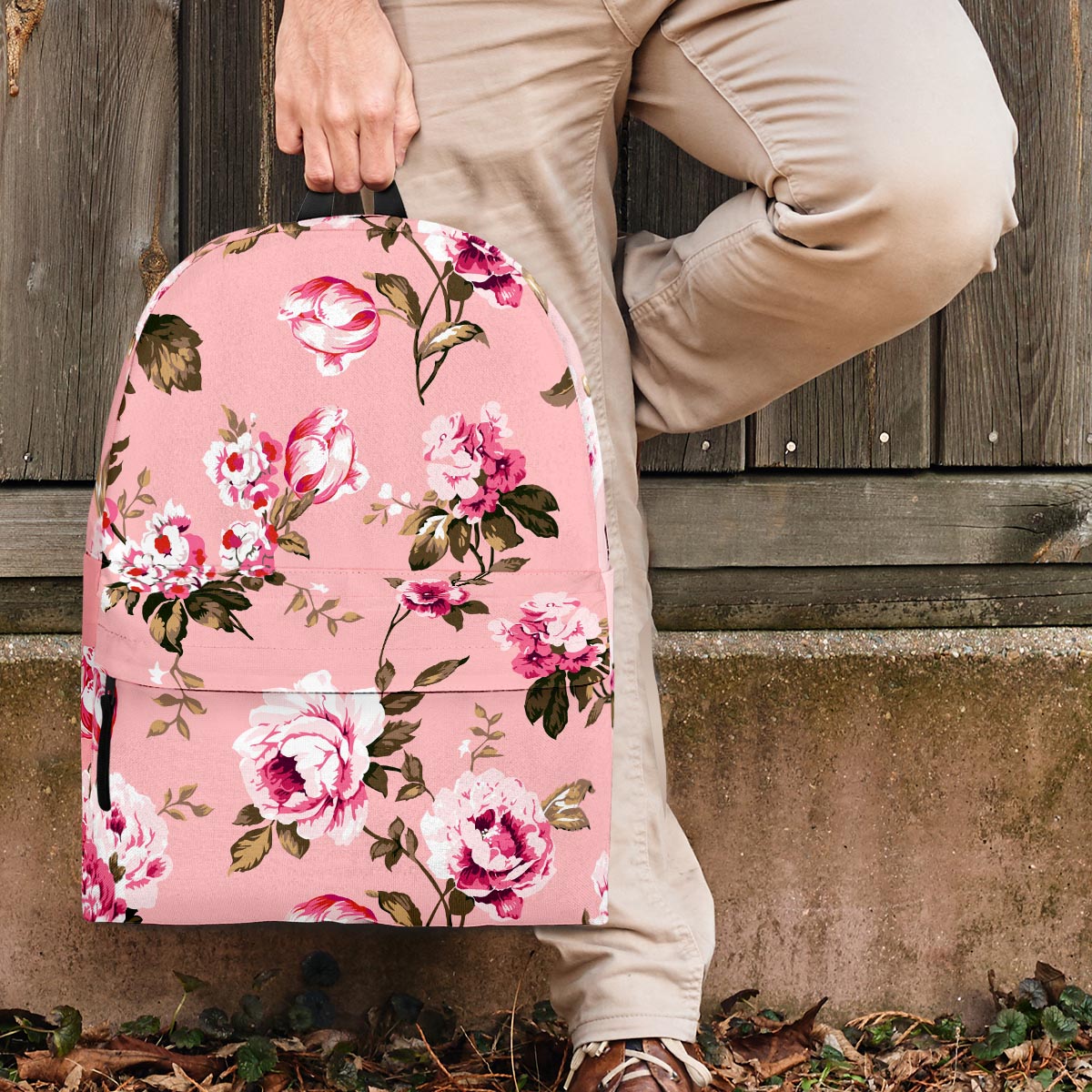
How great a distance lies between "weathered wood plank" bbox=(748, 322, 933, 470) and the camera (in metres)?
1.39

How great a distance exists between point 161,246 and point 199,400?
21.5 inches

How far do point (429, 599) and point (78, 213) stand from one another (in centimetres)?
81

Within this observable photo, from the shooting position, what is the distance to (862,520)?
4.55ft

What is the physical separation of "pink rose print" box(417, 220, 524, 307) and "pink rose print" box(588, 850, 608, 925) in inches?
19.0

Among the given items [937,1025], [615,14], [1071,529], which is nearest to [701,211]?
[615,14]

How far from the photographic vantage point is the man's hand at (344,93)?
3.01 feet

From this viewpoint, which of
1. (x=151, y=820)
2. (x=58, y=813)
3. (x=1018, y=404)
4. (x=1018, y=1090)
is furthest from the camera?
(x=1018, y=404)

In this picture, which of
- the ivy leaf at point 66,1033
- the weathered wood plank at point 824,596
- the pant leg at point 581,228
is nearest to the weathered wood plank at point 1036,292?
the weathered wood plank at point 824,596

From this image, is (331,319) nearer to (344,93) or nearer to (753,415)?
(344,93)

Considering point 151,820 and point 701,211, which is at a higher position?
point 701,211

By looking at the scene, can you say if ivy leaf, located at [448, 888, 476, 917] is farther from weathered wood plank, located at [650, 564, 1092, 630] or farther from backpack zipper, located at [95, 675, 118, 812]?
weathered wood plank, located at [650, 564, 1092, 630]

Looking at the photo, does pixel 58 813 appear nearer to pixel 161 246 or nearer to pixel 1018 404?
pixel 161 246

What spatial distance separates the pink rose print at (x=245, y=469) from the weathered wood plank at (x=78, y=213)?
550 mm

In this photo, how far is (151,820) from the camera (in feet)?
2.84
